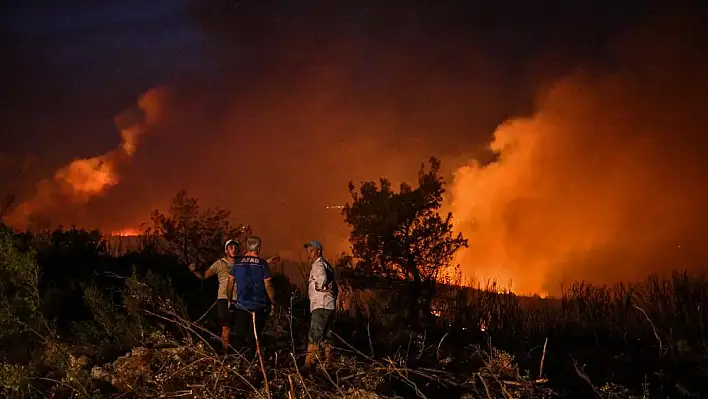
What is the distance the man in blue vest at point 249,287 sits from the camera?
34.0 feet

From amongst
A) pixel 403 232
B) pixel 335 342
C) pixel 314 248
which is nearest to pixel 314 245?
pixel 314 248

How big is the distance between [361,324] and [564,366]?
425 cm

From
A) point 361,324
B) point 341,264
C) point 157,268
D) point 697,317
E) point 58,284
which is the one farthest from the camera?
point 341,264

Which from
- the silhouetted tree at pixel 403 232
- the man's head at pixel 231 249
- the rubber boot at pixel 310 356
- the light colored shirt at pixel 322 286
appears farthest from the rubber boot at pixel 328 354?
the silhouetted tree at pixel 403 232

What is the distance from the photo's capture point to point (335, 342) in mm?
12977

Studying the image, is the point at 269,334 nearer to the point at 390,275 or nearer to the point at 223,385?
the point at 223,385

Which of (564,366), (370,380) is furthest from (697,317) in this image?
(370,380)

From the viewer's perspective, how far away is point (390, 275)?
26062 millimetres

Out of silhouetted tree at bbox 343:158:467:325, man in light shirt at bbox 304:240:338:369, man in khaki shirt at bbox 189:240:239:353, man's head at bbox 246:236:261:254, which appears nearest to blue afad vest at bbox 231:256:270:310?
man's head at bbox 246:236:261:254

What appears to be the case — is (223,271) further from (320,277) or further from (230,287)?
(320,277)

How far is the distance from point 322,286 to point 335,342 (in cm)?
318

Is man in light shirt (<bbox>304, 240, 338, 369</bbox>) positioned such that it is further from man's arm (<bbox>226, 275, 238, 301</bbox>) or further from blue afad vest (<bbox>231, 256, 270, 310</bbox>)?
man's arm (<bbox>226, 275, 238, 301</bbox>)

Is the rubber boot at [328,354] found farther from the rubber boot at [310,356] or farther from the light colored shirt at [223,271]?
the light colored shirt at [223,271]

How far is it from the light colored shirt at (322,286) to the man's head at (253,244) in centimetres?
86
